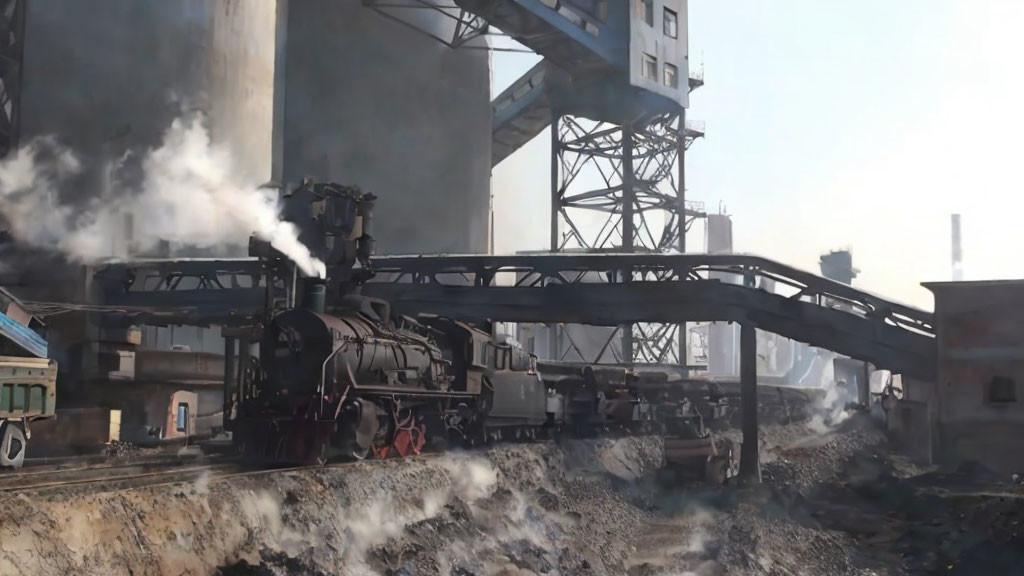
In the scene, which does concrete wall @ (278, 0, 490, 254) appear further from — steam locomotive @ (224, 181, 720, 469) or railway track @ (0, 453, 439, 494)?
railway track @ (0, 453, 439, 494)

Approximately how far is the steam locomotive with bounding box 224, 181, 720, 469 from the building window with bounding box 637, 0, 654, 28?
2740 cm

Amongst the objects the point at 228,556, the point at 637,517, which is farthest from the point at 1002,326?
the point at 228,556

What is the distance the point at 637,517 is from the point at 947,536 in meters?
6.21

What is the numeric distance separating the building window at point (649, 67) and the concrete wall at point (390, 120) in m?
10.1

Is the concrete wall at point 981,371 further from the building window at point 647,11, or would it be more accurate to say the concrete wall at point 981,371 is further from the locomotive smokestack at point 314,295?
the building window at point 647,11

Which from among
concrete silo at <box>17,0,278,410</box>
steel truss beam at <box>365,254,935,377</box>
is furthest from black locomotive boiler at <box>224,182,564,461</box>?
concrete silo at <box>17,0,278,410</box>

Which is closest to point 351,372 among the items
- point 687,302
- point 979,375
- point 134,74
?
point 687,302

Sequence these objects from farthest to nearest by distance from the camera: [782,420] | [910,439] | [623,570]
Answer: [782,420], [910,439], [623,570]

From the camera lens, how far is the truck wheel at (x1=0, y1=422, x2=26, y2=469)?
44.4ft

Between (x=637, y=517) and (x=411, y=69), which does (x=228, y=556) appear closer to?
(x=637, y=517)

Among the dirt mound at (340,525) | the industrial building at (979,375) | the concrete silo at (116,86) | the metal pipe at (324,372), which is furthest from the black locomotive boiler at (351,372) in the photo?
the industrial building at (979,375)

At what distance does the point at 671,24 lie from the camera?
50.0 metres

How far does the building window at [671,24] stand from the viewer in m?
49.4

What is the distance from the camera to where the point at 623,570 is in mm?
15305
